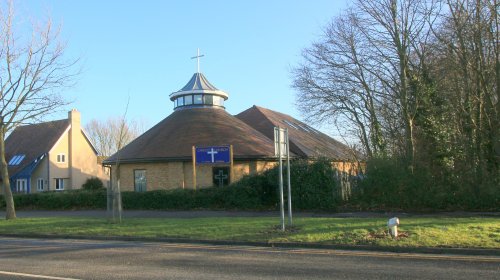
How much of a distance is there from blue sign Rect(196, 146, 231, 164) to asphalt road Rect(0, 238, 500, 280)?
12.1 m

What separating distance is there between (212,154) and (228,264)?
49.9 feet

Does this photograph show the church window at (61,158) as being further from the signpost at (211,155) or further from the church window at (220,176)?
the signpost at (211,155)

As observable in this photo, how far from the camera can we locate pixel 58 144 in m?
47.1

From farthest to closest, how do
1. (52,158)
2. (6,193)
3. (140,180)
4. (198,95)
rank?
(52,158) → (198,95) → (140,180) → (6,193)

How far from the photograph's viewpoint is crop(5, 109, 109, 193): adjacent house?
150ft

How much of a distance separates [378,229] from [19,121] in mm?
16610

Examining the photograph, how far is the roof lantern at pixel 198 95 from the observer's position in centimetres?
3425

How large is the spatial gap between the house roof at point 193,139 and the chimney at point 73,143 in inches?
731

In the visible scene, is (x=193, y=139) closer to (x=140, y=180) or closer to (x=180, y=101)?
(x=140, y=180)

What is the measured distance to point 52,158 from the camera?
46.2m

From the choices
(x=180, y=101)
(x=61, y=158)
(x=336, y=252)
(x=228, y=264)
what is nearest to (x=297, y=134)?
(x=180, y=101)

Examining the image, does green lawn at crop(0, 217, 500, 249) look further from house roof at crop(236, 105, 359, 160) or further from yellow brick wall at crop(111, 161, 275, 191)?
house roof at crop(236, 105, 359, 160)

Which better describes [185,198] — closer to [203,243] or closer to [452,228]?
[203,243]

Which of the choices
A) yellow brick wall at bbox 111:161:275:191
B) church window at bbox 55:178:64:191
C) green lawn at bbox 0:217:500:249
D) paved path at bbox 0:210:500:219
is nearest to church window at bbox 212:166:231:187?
A: yellow brick wall at bbox 111:161:275:191
